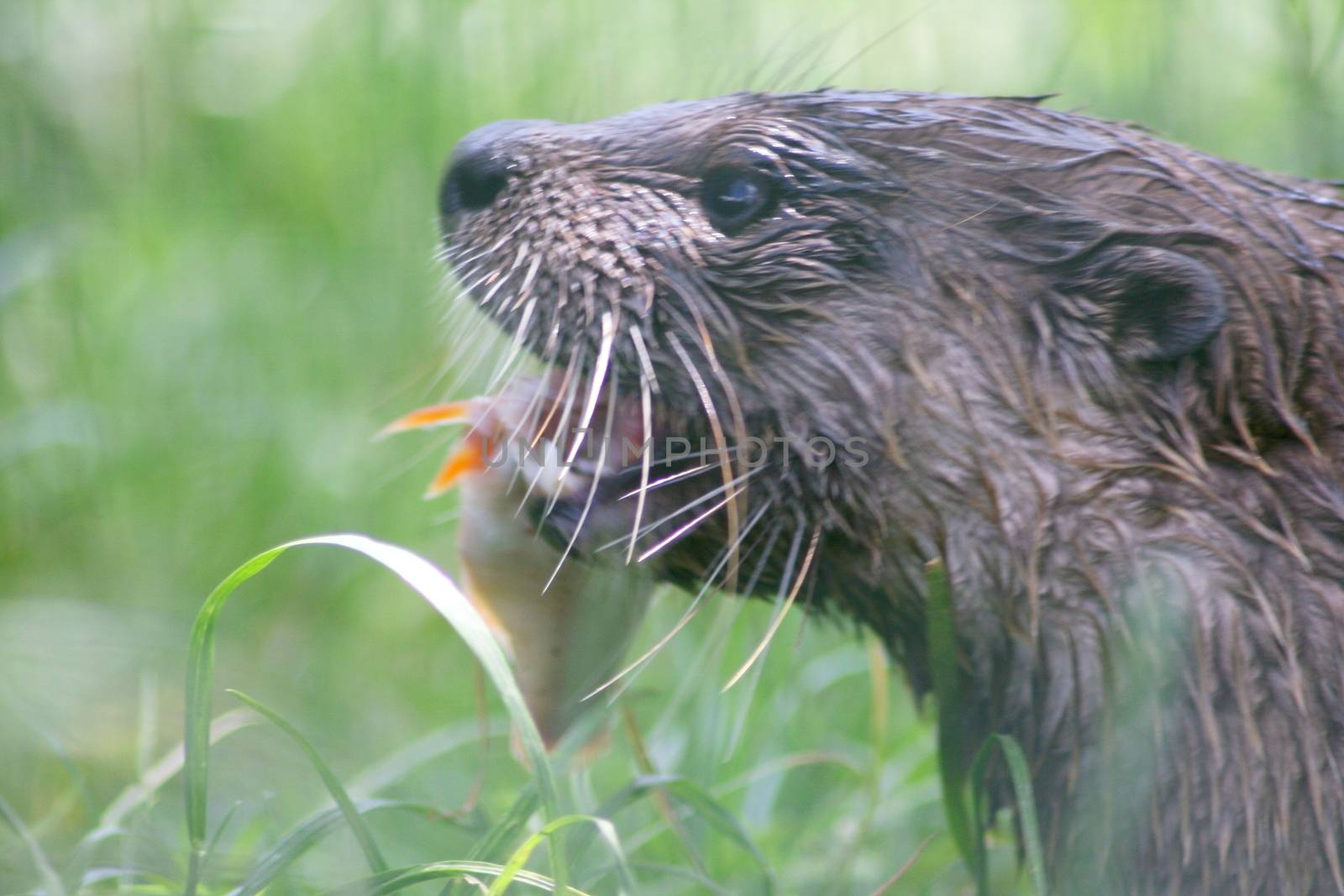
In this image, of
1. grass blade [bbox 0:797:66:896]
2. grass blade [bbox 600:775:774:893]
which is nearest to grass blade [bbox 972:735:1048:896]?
grass blade [bbox 600:775:774:893]

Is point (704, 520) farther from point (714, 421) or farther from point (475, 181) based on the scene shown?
point (475, 181)

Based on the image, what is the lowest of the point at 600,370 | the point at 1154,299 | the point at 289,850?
the point at 289,850

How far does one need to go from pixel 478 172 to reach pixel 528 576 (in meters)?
0.62

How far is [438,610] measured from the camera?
165 cm

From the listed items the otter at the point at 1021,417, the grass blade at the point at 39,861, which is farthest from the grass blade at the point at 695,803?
the grass blade at the point at 39,861

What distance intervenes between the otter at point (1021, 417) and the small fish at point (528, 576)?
0.10 m

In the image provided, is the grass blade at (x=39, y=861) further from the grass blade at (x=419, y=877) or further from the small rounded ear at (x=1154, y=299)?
the small rounded ear at (x=1154, y=299)

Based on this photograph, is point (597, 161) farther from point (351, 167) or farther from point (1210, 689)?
point (351, 167)

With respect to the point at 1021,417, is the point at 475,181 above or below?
above

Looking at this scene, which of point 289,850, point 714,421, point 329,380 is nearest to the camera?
point 289,850

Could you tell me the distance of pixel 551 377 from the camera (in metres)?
2.01

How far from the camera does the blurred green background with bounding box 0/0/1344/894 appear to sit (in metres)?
2.61

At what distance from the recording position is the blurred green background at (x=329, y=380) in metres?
2.61

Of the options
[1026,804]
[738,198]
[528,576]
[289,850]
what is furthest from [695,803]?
[738,198]
